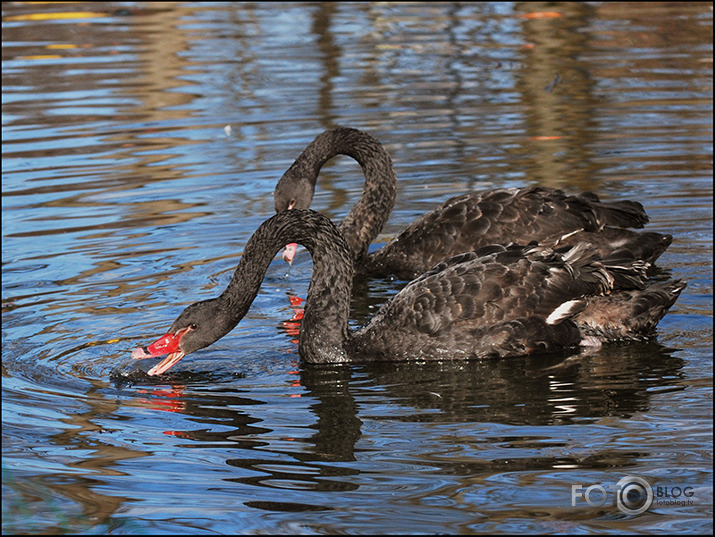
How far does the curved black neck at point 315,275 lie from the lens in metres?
6.86

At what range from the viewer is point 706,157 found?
1159 cm

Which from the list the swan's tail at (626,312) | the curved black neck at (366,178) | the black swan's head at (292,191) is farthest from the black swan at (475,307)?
the curved black neck at (366,178)

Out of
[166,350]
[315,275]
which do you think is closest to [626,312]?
[315,275]

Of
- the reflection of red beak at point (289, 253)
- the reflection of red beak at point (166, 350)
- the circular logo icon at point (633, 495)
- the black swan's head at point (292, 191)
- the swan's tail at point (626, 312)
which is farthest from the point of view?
the black swan's head at point (292, 191)

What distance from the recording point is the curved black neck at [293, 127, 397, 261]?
374 inches

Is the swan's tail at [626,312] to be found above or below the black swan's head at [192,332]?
below

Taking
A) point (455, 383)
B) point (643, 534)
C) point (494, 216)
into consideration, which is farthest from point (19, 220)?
point (643, 534)

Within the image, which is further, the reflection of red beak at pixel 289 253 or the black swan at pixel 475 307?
the reflection of red beak at pixel 289 253

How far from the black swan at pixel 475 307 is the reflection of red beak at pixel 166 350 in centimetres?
26

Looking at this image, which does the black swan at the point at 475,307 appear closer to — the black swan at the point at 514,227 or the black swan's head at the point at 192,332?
the black swan's head at the point at 192,332

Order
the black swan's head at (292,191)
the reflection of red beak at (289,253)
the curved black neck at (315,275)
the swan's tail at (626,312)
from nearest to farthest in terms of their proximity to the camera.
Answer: the curved black neck at (315,275)
the swan's tail at (626,312)
the reflection of red beak at (289,253)
the black swan's head at (292,191)

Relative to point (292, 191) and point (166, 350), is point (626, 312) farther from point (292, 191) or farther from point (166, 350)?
point (292, 191)

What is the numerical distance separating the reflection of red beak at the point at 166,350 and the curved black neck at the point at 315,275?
1.22 feet

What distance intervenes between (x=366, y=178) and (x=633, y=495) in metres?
5.36
